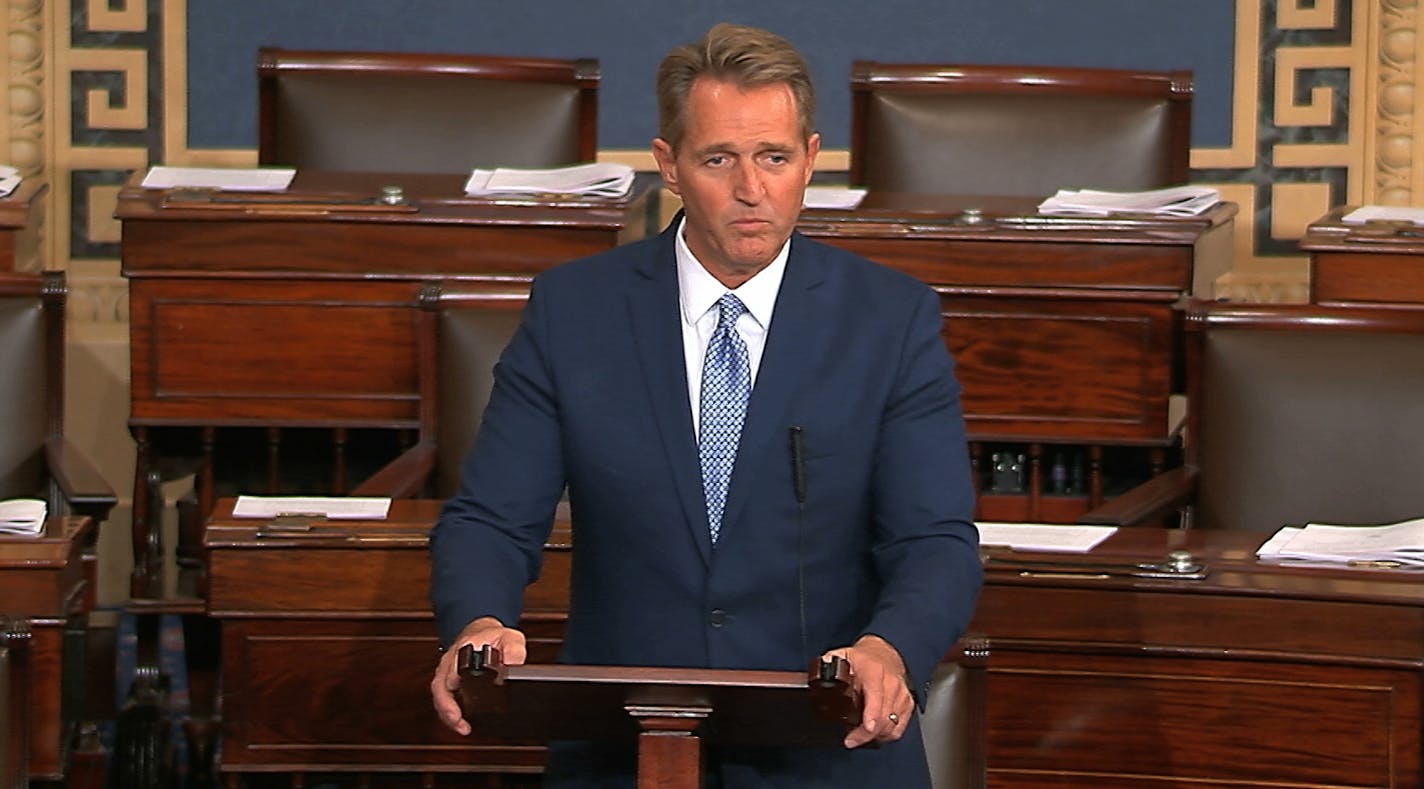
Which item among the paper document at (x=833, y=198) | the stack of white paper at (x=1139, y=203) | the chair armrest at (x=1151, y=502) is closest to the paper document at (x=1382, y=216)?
the stack of white paper at (x=1139, y=203)

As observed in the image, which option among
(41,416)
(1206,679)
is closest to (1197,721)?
(1206,679)

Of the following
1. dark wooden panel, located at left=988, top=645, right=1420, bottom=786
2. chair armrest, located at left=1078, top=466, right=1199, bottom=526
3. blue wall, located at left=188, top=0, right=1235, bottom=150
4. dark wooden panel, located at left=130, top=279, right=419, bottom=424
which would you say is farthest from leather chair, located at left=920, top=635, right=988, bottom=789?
blue wall, located at left=188, top=0, right=1235, bottom=150

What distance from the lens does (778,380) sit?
1814 millimetres

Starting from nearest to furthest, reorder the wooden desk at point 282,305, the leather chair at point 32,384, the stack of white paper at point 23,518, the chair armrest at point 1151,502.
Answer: the stack of white paper at point 23,518 < the chair armrest at point 1151,502 < the leather chair at point 32,384 < the wooden desk at point 282,305

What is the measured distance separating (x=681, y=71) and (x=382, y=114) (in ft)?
7.56

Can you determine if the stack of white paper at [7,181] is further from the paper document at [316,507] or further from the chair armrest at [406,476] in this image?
the paper document at [316,507]

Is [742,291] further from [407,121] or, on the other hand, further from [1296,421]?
[407,121]

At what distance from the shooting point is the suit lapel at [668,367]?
5.91 ft

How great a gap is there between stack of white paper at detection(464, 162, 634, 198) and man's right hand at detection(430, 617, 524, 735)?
6.34 feet

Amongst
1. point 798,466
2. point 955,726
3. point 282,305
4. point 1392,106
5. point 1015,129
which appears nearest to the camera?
point 798,466

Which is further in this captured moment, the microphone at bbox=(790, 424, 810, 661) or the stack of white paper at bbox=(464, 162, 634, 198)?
the stack of white paper at bbox=(464, 162, 634, 198)

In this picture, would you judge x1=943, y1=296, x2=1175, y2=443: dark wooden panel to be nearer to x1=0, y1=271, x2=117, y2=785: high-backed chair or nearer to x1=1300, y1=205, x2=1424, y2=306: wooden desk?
x1=1300, y1=205, x2=1424, y2=306: wooden desk

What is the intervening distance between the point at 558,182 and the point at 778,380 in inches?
74.2

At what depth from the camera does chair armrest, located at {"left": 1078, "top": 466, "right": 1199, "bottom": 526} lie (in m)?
3.03
